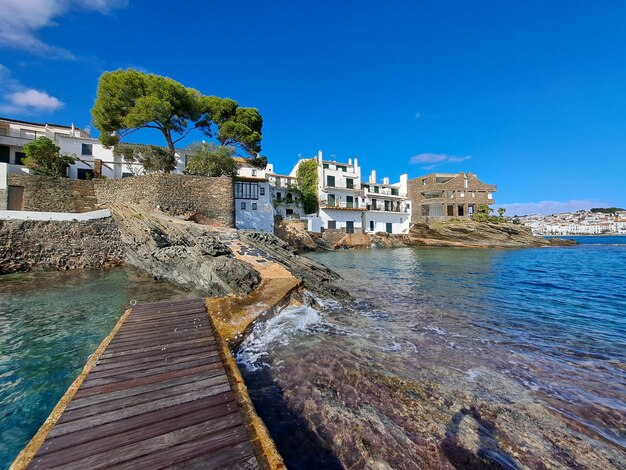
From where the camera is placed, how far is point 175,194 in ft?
81.4

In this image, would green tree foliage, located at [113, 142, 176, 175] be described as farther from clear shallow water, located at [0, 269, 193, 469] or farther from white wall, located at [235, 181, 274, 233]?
clear shallow water, located at [0, 269, 193, 469]

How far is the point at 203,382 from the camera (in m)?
3.49

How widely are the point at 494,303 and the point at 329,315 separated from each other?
7.21 m

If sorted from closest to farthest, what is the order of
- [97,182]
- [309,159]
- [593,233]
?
[97,182] < [309,159] < [593,233]

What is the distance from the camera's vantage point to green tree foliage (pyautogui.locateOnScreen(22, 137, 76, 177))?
81.5 feet

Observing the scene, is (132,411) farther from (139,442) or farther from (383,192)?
(383,192)

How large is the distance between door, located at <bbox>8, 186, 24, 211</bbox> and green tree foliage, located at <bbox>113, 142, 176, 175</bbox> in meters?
8.13

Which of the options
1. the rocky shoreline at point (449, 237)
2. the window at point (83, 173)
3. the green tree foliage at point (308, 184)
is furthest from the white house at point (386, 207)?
the window at point (83, 173)

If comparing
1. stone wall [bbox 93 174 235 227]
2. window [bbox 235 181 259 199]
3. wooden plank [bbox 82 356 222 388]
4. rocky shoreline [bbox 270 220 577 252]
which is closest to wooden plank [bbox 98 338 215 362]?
wooden plank [bbox 82 356 222 388]

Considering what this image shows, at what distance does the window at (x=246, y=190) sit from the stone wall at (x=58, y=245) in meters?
16.2

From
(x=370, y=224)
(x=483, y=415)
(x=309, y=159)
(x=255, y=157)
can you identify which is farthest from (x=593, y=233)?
(x=483, y=415)

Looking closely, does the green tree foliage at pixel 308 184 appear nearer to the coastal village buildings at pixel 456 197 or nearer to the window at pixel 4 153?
the coastal village buildings at pixel 456 197

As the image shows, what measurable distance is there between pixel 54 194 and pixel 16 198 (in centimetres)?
243

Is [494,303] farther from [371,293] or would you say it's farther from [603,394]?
[603,394]
